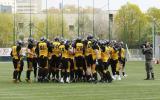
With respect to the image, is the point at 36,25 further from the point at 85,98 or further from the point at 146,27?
the point at 85,98

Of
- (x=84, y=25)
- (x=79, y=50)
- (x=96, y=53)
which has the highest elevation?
(x=84, y=25)

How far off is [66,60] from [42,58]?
1.12 m

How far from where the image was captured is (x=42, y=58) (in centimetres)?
2536

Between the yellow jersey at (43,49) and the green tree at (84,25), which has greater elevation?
the green tree at (84,25)

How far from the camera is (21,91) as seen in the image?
20.4m

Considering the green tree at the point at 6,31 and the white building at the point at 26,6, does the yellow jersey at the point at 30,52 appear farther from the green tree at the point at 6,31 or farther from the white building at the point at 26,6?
the white building at the point at 26,6

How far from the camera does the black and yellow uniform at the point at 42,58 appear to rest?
82.9ft

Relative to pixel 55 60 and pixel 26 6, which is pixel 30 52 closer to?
pixel 55 60

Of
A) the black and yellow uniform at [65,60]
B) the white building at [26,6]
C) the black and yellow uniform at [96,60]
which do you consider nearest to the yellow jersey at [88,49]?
the black and yellow uniform at [96,60]

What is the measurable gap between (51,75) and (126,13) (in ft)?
188

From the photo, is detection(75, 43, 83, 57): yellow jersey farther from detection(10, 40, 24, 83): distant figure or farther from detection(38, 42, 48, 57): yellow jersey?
detection(10, 40, 24, 83): distant figure

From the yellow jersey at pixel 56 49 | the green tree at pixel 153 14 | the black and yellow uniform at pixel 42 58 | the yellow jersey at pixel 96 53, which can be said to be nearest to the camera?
the yellow jersey at pixel 96 53

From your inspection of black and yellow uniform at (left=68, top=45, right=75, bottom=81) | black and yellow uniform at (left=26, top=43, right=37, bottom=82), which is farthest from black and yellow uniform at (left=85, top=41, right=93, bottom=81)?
black and yellow uniform at (left=26, top=43, right=37, bottom=82)

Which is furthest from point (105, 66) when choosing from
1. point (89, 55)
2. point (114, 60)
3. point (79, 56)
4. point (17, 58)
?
point (17, 58)
